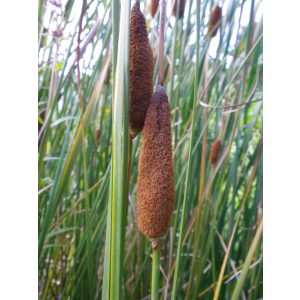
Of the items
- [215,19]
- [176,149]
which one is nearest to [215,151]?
[176,149]

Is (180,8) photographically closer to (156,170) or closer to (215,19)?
(215,19)

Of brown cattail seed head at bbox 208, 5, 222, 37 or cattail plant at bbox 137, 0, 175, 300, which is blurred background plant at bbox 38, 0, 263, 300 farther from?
cattail plant at bbox 137, 0, 175, 300

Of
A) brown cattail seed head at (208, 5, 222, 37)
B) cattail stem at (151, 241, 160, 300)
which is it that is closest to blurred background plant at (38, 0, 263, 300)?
brown cattail seed head at (208, 5, 222, 37)

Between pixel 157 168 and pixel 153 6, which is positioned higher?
pixel 153 6

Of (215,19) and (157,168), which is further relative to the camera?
(215,19)
